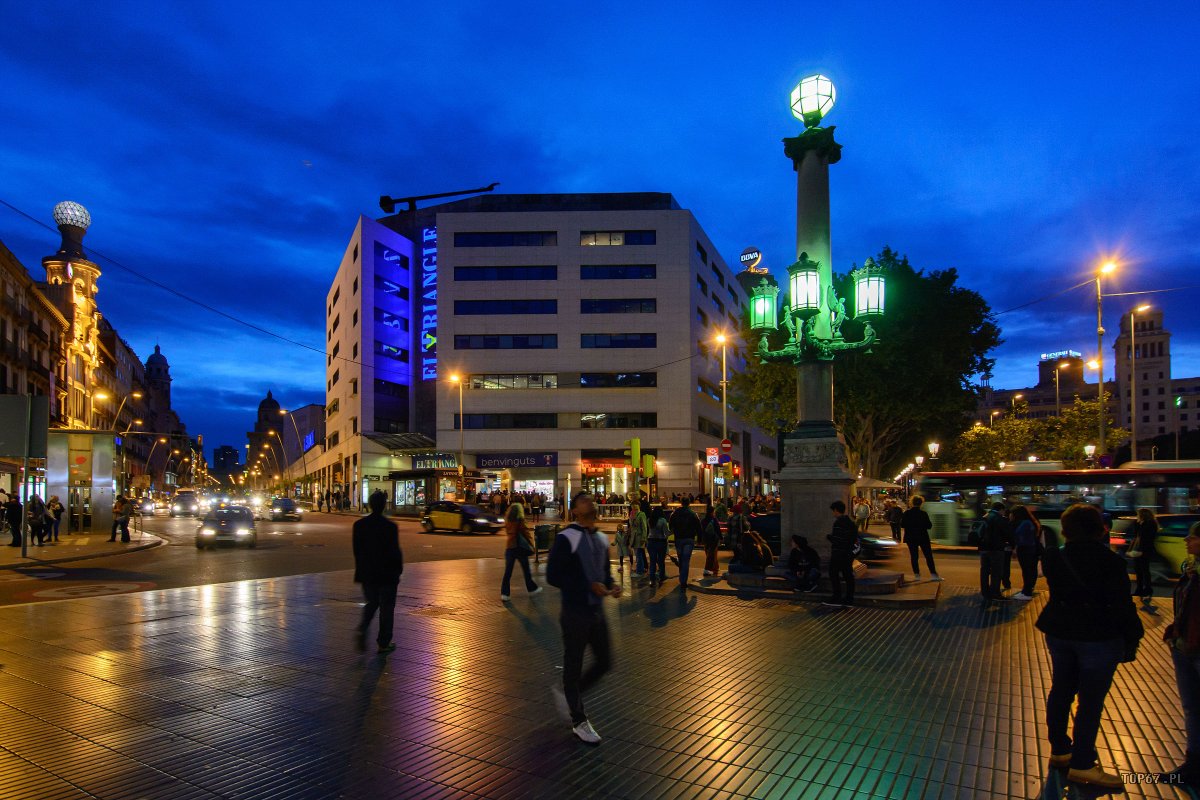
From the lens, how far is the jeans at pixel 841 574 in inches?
458

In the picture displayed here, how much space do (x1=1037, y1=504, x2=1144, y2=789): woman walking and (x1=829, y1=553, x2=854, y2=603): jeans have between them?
685 cm

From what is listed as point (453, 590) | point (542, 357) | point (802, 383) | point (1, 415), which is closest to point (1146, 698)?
point (802, 383)

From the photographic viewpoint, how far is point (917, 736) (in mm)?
5543

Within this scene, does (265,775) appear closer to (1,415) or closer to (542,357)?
(1,415)

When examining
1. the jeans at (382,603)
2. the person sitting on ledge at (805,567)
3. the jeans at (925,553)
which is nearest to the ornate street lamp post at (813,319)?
the person sitting on ledge at (805,567)

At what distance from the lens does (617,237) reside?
2259 inches

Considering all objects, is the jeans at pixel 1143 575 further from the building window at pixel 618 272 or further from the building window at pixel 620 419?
the building window at pixel 618 272

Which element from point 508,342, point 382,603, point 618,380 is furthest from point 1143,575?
point 508,342

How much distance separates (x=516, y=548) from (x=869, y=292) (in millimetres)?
7716

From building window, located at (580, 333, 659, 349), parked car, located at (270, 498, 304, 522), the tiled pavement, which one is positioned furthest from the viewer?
building window, located at (580, 333, 659, 349)

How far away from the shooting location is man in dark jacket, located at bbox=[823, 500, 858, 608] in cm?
1155

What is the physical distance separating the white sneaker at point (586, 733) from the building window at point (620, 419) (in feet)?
166

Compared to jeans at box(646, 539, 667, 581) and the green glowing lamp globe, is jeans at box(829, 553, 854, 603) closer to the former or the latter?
jeans at box(646, 539, 667, 581)

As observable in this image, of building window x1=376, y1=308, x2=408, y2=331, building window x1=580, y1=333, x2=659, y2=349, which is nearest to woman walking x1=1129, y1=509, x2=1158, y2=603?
building window x1=580, y1=333, x2=659, y2=349
